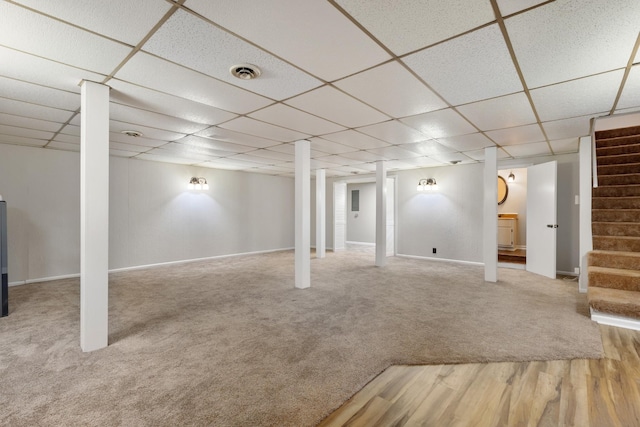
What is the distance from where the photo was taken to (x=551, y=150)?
5.41m

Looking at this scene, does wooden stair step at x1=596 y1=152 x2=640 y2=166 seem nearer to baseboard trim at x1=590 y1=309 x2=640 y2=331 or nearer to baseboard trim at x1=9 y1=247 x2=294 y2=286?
baseboard trim at x1=590 y1=309 x2=640 y2=331

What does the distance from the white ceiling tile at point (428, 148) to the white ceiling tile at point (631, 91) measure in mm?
2132

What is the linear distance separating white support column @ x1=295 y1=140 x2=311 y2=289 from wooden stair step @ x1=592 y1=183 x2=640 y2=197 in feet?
14.6

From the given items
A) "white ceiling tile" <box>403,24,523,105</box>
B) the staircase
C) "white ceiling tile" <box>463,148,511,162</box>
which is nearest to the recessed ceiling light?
"white ceiling tile" <box>403,24,523,105</box>

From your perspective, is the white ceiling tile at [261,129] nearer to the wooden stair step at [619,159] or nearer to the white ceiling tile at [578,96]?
the white ceiling tile at [578,96]

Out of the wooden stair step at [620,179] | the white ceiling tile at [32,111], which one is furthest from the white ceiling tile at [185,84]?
the wooden stair step at [620,179]

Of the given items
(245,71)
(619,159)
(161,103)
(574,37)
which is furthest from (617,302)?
(161,103)

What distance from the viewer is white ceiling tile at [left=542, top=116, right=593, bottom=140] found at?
364cm

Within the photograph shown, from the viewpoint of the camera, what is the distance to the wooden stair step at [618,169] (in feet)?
14.5

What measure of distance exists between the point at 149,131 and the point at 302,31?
328 cm

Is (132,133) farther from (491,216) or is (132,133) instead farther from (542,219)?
(542,219)

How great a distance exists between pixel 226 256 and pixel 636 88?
7923mm

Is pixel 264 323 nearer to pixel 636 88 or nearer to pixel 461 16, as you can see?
pixel 461 16

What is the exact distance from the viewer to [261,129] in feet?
13.3
